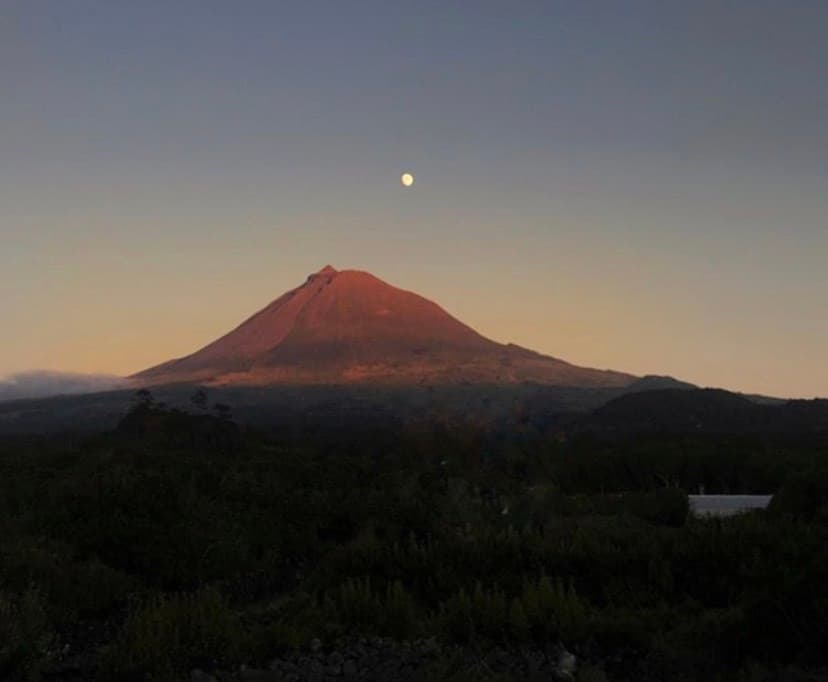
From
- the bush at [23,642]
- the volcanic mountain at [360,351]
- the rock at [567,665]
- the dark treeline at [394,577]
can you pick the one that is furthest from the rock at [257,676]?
the volcanic mountain at [360,351]

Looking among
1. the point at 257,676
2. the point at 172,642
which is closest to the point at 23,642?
the point at 172,642

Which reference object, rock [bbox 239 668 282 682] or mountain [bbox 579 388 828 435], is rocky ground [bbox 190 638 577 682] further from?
mountain [bbox 579 388 828 435]

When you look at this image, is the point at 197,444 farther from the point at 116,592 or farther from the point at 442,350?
the point at 442,350

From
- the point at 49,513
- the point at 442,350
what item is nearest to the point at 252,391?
the point at 442,350

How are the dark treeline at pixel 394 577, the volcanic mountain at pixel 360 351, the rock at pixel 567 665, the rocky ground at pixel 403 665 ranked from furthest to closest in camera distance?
the volcanic mountain at pixel 360 351 → the dark treeline at pixel 394 577 → the rock at pixel 567 665 → the rocky ground at pixel 403 665

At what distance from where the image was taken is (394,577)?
40.0ft

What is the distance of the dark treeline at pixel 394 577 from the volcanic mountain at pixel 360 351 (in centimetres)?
11996

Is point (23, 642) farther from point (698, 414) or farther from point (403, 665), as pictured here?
point (698, 414)

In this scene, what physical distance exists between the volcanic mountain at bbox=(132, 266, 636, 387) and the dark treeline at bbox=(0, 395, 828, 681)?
394ft

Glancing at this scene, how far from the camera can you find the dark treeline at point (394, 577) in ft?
27.9

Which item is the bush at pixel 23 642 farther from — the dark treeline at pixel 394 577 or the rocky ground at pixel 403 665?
the rocky ground at pixel 403 665

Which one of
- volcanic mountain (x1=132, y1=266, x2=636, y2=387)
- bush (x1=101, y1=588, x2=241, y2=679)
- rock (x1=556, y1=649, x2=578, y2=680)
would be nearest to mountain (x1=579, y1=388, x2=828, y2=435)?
volcanic mountain (x1=132, y1=266, x2=636, y2=387)

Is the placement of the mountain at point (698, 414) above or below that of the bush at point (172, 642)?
above

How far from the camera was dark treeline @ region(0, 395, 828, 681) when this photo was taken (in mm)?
8508
